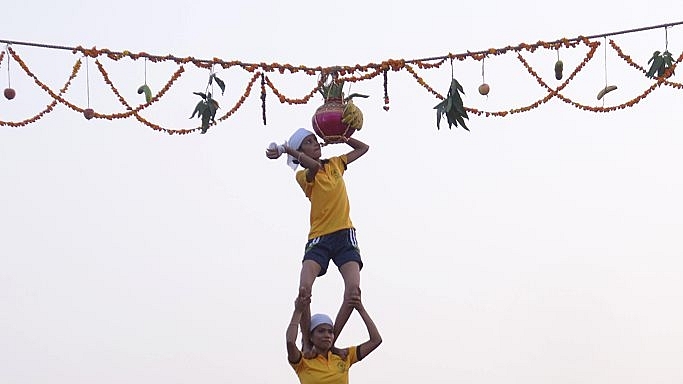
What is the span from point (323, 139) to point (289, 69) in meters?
0.76

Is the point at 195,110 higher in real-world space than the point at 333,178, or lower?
higher

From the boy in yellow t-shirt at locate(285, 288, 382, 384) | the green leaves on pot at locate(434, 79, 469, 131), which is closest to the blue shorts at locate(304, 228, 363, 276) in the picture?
the boy in yellow t-shirt at locate(285, 288, 382, 384)

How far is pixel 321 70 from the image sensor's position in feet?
32.5

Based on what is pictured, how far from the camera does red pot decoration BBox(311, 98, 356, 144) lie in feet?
31.0

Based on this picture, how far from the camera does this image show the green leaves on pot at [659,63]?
9.84m

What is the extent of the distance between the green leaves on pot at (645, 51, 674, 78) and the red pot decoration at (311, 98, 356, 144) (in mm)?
2261

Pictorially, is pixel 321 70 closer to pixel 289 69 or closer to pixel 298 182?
pixel 289 69

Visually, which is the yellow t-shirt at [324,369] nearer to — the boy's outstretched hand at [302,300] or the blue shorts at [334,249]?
the boy's outstretched hand at [302,300]

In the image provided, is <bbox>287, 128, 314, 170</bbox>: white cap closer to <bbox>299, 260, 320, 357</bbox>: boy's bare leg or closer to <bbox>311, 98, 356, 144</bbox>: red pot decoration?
<bbox>311, 98, 356, 144</bbox>: red pot decoration

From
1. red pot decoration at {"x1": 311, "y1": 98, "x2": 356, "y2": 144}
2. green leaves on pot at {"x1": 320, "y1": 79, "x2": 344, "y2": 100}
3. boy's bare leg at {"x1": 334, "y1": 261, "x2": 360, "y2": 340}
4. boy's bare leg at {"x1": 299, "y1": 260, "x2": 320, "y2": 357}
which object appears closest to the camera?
boy's bare leg at {"x1": 299, "y1": 260, "x2": 320, "y2": 357}

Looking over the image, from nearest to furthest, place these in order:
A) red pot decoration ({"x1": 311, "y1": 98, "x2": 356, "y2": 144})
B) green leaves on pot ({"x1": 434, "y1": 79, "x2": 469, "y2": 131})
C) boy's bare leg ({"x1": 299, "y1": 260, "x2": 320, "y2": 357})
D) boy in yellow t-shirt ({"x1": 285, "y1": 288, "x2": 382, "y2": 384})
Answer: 1. boy in yellow t-shirt ({"x1": 285, "y1": 288, "x2": 382, "y2": 384})
2. boy's bare leg ({"x1": 299, "y1": 260, "x2": 320, "y2": 357})
3. red pot decoration ({"x1": 311, "y1": 98, "x2": 356, "y2": 144})
4. green leaves on pot ({"x1": 434, "y1": 79, "x2": 469, "y2": 131})

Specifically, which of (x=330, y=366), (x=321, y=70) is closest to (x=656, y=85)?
(x=321, y=70)

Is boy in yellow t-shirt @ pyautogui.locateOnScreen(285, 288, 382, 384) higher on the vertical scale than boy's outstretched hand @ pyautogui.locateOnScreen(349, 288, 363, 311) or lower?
lower

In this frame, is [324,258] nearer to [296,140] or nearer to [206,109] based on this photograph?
[296,140]
